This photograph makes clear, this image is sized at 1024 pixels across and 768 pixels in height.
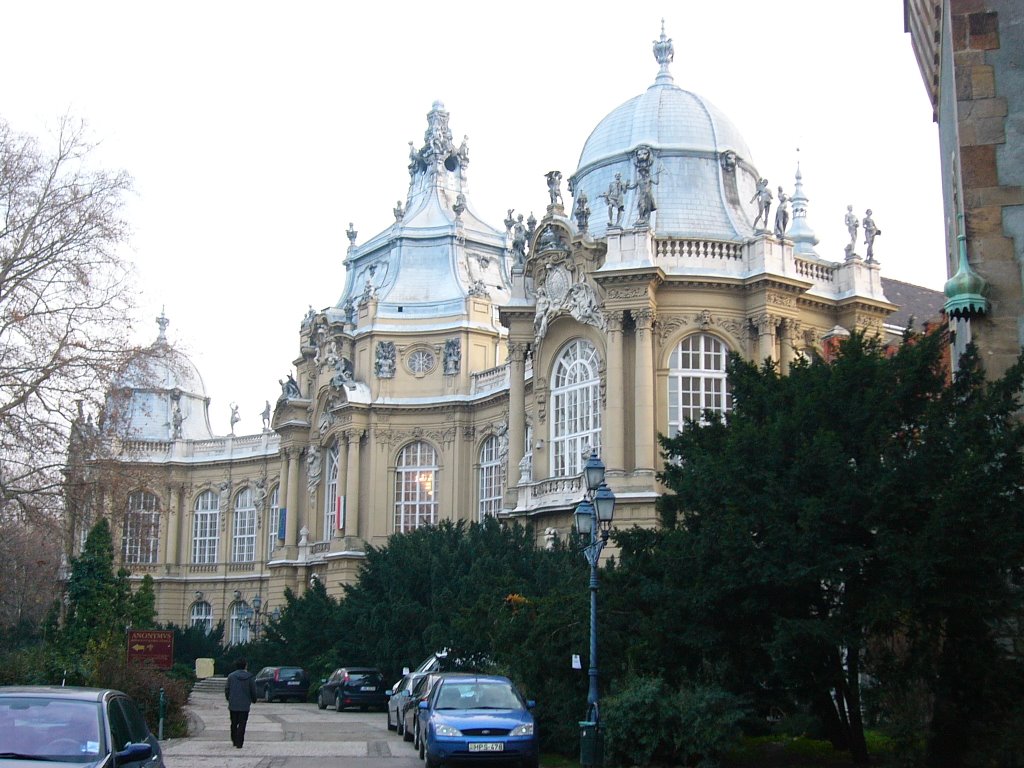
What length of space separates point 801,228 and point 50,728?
129ft

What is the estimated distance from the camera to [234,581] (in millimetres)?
65562

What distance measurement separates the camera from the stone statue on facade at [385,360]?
53.3 meters

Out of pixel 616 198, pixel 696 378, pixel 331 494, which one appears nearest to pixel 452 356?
pixel 331 494

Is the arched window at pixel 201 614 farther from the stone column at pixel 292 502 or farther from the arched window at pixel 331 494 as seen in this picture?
the arched window at pixel 331 494

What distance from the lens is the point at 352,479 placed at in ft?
→ 172

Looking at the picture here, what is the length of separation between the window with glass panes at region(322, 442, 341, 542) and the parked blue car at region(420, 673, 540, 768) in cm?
3523

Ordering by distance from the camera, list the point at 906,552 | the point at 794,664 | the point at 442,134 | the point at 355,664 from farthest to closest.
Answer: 1. the point at 442,134
2. the point at 355,664
3. the point at 794,664
4. the point at 906,552

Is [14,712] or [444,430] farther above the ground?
[444,430]

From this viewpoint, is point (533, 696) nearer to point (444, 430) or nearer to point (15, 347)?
point (15, 347)

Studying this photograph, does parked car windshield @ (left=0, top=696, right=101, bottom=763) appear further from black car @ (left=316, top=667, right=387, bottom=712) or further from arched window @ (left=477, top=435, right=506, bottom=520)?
arched window @ (left=477, top=435, right=506, bottom=520)

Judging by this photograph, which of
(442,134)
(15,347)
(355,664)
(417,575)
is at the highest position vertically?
(442,134)

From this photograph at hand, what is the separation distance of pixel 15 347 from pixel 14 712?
58.5ft

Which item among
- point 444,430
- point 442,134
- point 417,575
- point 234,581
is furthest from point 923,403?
point 234,581

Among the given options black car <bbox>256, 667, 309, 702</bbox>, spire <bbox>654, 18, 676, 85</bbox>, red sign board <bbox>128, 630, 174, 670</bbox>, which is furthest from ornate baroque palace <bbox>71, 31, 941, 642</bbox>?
black car <bbox>256, 667, 309, 702</bbox>
